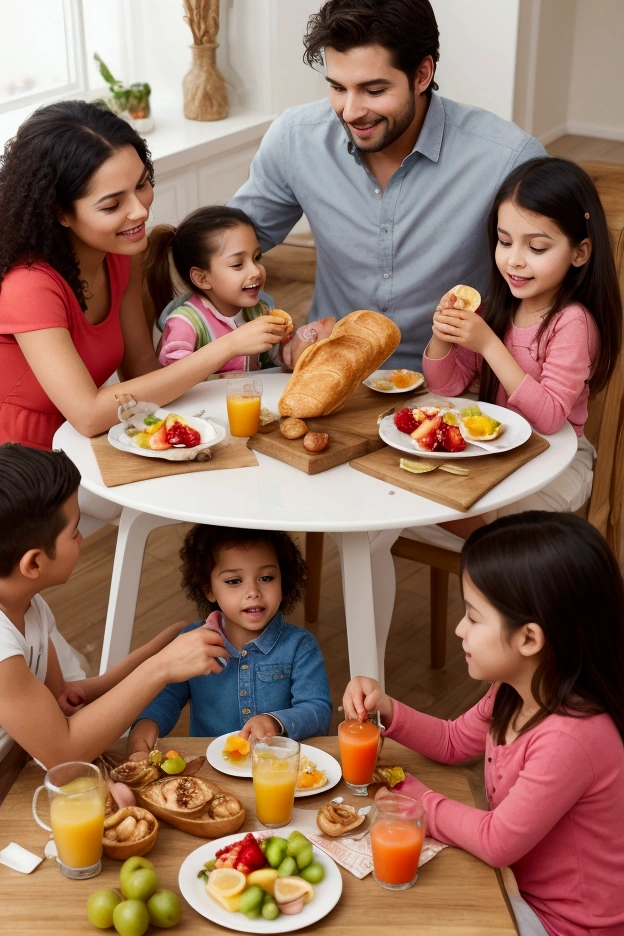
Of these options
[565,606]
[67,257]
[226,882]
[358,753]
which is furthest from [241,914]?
[67,257]

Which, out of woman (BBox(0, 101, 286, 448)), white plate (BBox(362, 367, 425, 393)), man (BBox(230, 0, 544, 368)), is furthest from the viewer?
man (BBox(230, 0, 544, 368))

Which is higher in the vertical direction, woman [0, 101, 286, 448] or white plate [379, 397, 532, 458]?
woman [0, 101, 286, 448]

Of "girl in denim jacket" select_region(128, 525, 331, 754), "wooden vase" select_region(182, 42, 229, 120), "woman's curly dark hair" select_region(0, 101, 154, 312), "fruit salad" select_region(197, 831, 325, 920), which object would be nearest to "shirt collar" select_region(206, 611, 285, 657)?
"girl in denim jacket" select_region(128, 525, 331, 754)

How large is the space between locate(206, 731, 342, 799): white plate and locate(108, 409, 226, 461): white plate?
20.9 inches

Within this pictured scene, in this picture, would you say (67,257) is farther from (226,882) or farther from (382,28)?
(226,882)

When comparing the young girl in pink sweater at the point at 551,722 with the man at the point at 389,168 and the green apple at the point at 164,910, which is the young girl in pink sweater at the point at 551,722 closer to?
the green apple at the point at 164,910

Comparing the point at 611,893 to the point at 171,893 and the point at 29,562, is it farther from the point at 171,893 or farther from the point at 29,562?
the point at 29,562

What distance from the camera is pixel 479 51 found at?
5.21 m

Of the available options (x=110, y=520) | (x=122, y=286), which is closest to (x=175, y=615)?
(x=110, y=520)

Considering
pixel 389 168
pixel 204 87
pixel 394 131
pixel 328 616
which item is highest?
pixel 394 131

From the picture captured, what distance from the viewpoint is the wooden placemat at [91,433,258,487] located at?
1.88 m

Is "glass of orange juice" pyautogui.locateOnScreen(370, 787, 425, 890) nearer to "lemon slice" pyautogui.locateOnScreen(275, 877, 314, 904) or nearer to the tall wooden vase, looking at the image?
"lemon slice" pyautogui.locateOnScreen(275, 877, 314, 904)

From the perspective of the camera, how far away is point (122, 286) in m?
2.46

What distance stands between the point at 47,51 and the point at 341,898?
3925 millimetres
